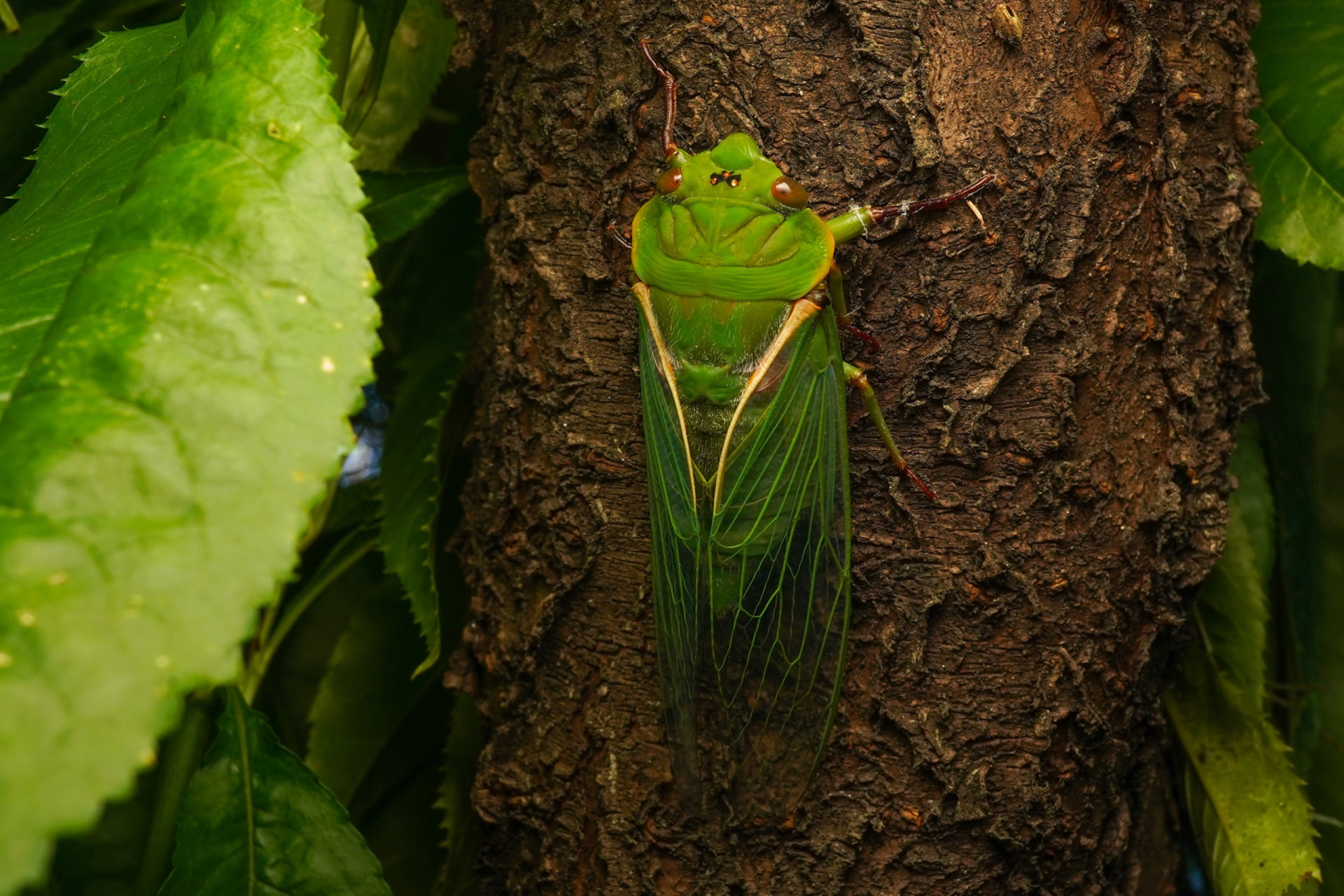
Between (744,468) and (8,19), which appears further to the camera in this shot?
(8,19)

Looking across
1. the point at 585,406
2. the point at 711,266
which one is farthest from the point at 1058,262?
the point at 585,406

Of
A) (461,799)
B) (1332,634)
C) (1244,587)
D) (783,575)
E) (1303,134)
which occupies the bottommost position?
(1332,634)

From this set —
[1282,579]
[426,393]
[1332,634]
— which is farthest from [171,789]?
[1332,634]

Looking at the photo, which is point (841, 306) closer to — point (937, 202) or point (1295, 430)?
point (937, 202)

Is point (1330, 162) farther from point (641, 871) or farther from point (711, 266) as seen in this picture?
point (641, 871)

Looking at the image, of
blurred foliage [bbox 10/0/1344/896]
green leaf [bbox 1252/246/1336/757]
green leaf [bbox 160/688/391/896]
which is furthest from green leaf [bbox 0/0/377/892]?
green leaf [bbox 1252/246/1336/757]

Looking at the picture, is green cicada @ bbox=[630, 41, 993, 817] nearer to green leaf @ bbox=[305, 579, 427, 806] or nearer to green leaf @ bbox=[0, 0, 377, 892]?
green leaf @ bbox=[0, 0, 377, 892]
